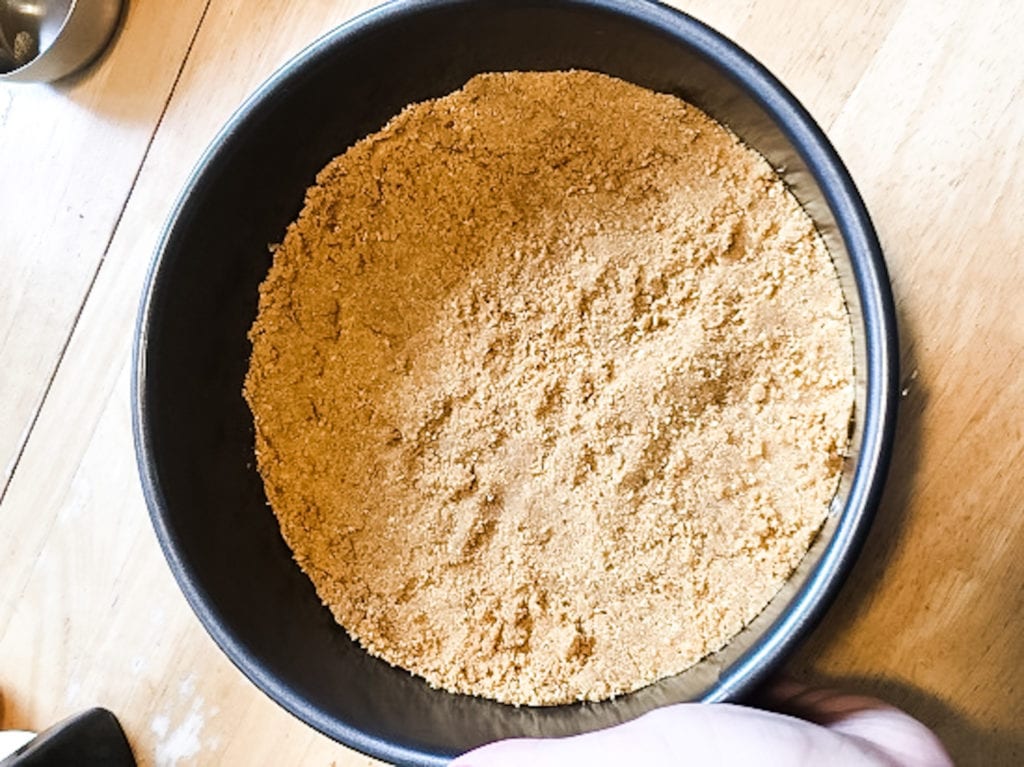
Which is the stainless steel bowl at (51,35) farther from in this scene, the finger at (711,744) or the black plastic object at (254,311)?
the finger at (711,744)

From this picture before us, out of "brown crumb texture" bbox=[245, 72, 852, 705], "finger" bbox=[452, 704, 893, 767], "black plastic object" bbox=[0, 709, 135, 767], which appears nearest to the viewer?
"finger" bbox=[452, 704, 893, 767]

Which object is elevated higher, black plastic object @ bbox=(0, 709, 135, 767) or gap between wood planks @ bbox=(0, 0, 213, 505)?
gap between wood planks @ bbox=(0, 0, 213, 505)

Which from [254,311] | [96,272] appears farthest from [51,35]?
[254,311]

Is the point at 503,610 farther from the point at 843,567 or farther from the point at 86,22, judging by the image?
the point at 86,22

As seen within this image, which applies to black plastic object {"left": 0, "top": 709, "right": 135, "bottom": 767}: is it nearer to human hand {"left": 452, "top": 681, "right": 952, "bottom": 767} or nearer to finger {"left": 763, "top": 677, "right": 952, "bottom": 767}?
human hand {"left": 452, "top": 681, "right": 952, "bottom": 767}

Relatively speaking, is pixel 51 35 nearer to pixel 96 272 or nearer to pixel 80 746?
pixel 96 272

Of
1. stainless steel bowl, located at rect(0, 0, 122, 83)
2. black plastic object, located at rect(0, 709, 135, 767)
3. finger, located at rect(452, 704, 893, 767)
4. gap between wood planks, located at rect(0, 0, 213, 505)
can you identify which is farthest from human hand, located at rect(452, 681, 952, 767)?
stainless steel bowl, located at rect(0, 0, 122, 83)

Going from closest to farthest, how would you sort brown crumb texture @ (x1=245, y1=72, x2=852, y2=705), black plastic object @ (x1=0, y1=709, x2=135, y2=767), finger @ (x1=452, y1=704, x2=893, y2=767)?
finger @ (x1=452, y1=704, x2=893, y2=767), brown crumb texture @ (x1=245, y1=72, x2=852, y2=705), black plastic object @ (x1=0, y1=709, x2=135, y2=767)

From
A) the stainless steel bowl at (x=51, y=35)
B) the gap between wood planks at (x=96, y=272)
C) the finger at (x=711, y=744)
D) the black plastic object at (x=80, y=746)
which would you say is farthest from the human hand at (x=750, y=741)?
the stainless steel bowl at (x=51, y=35)
